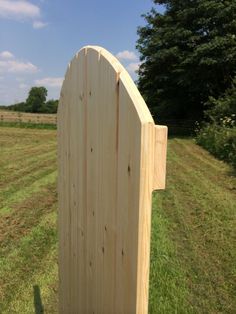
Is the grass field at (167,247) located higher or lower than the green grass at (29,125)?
higher

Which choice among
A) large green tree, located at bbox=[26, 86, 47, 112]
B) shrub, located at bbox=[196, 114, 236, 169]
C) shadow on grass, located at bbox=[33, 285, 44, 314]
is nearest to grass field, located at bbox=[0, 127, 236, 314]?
shadow on grass, located at bbox=[33, 285, 44, 314]

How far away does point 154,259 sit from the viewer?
4.41 meters

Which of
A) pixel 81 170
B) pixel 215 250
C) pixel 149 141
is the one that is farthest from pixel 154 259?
pixel 149 141

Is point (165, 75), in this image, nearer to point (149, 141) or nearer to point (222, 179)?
point (222, 179)

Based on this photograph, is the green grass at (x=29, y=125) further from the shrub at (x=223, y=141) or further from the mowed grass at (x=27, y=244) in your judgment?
the mowed grass at (x=27, y=244)

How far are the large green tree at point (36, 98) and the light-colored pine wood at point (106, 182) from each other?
8861cm

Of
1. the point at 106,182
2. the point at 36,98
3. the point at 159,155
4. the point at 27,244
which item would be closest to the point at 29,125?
the point at 27,244

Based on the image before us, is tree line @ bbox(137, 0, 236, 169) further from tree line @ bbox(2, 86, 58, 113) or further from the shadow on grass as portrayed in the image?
tree line @ bbox(2, 86, 58, 113)

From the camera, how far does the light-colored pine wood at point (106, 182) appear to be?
1.29 meters

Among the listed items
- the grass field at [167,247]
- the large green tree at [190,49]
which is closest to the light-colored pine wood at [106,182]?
the grass field at [167,247]

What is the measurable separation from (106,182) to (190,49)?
23398mm

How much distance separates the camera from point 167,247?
4766 millimetres

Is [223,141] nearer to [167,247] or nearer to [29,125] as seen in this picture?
[167,247]

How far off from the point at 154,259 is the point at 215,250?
2.53ft
